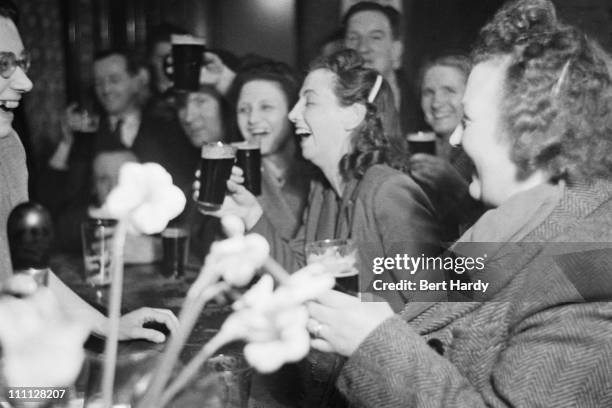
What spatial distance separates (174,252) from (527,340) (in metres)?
0.85

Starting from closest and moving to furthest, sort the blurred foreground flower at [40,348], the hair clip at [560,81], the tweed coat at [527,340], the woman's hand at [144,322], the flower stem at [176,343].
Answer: the blurred foreground flower at [40,348] → the flower stem at [176,343] → the tweed coat at [527,340] → the hair clip at [560,81] → the woman's hand at [144,322]

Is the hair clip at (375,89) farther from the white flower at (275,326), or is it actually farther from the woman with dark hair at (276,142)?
the white flower at (275,326)

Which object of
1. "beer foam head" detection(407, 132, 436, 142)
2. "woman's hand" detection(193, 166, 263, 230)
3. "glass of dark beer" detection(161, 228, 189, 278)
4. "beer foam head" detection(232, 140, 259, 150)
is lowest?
"glass of dark beer" detection(161, 228, 189, 278)

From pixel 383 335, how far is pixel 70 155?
0.94 metres

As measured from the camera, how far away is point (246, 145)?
151cm

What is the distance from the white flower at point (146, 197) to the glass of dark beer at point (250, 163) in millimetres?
777

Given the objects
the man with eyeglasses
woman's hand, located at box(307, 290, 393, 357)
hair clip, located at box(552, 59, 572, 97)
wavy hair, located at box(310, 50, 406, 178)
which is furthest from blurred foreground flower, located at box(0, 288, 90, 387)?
wavy hair, located at box(310, 50, 406, 178)

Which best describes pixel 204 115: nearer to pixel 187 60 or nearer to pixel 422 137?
pixel 187 60

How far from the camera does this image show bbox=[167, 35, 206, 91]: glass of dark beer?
1519mm

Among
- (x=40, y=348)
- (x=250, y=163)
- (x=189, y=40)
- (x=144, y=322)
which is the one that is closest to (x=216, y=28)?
(x=189, y=40)

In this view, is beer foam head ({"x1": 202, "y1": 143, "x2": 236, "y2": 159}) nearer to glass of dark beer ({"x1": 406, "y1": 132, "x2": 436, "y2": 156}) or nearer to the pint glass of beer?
the pint glass of beer

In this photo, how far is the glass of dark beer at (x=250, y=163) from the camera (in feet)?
4.90

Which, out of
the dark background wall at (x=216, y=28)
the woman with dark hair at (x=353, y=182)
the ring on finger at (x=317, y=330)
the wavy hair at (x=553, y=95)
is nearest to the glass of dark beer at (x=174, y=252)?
the woman with dark hair at (x=353, y=182)

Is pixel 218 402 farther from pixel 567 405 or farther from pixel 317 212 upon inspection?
pixel 317 212
